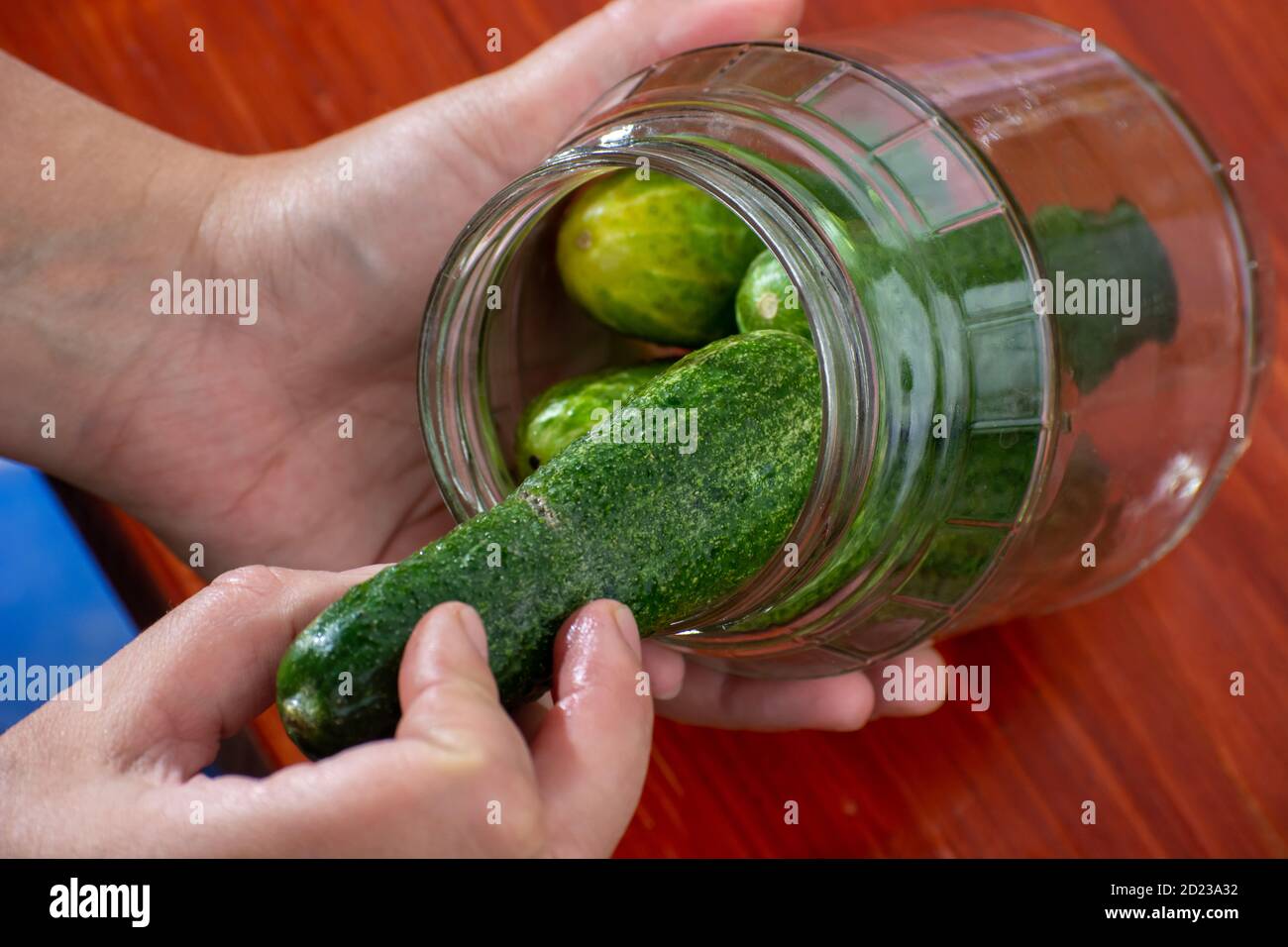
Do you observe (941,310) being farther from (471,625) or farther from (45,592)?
(45,592)

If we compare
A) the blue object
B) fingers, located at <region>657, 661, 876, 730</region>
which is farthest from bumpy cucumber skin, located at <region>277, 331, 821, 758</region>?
the blue object

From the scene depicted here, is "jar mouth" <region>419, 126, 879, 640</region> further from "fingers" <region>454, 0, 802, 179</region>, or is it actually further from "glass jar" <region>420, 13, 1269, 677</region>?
"fingers" <region>454, 0, 802, 179</region>

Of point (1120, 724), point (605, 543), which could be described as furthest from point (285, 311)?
point (1120, 724)

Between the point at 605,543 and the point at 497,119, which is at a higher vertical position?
the point at 497,119

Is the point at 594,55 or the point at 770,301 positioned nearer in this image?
the point at 770,301

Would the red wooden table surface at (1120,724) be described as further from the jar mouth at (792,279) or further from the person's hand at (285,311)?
the jar mouth at (792,279)
